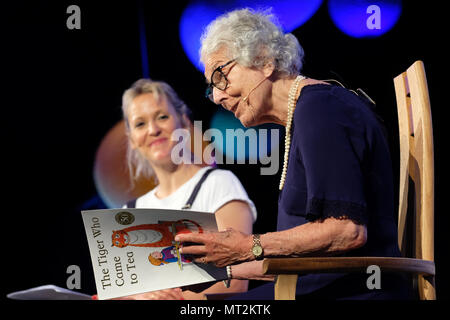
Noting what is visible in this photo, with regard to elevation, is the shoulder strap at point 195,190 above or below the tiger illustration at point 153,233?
above

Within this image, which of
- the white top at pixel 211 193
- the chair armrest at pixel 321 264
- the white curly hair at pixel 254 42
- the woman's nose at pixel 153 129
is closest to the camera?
the chair armrest at pixel 321 264

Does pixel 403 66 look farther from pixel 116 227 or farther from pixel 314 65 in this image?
pixel 116 227

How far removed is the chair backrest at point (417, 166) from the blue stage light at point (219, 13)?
74 centimetres

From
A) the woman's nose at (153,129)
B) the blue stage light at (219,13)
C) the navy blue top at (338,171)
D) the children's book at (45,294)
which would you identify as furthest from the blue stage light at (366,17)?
the children's book at (45,294)

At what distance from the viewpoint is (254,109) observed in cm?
147

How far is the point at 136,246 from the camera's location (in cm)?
120

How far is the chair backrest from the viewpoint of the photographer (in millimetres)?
1304

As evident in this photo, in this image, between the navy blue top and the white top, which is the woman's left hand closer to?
the navy blue top

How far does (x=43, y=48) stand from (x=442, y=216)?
7.03ft

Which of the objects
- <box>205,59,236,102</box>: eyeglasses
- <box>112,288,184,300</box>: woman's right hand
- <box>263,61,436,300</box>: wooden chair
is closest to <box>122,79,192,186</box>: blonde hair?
<box>112,288,184,300</box>: woman's right hand

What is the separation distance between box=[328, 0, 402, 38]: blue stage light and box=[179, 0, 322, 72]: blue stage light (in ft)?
0.36

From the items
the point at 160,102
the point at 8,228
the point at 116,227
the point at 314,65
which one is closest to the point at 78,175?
the point at 8,228

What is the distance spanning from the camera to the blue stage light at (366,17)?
2027mm

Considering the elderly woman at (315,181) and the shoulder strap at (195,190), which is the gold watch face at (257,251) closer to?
the elderly woman at (315,181)
